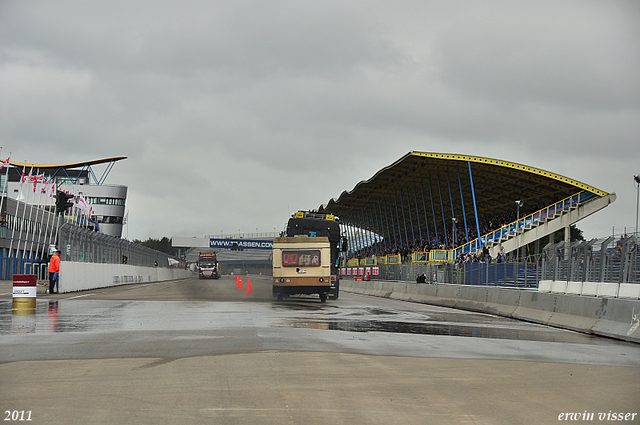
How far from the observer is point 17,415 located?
5902mm

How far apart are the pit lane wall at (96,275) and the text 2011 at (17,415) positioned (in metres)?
26.9

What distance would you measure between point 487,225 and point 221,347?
187 ft

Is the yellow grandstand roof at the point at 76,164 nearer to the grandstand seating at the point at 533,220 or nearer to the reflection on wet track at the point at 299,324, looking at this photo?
the grandstand seating at the point at 533,220

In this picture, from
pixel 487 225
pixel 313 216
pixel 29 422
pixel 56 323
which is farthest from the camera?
pixel 487 225

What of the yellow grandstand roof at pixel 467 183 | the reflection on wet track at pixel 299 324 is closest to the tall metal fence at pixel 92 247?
the reflection on wet track at pixel 299 324

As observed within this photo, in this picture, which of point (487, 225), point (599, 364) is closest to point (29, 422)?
point (599, 364)

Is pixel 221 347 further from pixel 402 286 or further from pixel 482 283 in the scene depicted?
pixel 402 286

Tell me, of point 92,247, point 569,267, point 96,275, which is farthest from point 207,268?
point 569,267

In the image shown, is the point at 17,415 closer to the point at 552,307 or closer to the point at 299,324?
the point at 299,324

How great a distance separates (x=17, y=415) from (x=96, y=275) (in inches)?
1390

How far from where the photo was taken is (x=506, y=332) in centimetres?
1491

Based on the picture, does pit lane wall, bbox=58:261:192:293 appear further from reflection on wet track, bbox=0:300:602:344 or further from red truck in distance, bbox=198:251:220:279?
red truck in distance, bbox=198:251:220:279

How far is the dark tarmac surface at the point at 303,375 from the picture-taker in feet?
20.5

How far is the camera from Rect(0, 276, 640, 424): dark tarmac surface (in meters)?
6.26
